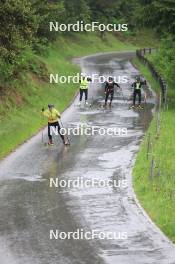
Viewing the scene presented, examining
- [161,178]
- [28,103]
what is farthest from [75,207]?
[28,103]

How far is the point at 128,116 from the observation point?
1158 inches

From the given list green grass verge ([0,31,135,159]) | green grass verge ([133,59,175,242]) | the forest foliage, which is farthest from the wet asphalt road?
the forest foliage

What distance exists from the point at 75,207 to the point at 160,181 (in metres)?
3.49

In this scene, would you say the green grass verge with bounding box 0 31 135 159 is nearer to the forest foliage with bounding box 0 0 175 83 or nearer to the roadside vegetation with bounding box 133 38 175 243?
the forest foliage with bounding box 0 0 175 83

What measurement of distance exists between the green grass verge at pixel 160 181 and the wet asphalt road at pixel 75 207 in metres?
0.27

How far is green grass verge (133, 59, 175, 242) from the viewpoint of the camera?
1448 centimetres

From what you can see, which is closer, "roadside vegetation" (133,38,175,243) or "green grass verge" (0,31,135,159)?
"roadside vegetation" (133,38,175,243)

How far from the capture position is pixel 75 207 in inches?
610

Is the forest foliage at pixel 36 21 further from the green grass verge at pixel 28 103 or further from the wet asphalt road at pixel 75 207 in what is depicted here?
the wet asphalt road at pixel 75 207

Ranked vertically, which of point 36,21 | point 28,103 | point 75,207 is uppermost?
point 36,21

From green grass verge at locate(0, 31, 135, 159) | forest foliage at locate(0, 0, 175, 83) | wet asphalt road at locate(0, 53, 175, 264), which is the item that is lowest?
wet asphalt road at locate(0, 53, 175, 264)

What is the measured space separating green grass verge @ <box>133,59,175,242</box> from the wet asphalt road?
0.89 ft

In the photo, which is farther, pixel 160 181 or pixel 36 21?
pixel 36 21

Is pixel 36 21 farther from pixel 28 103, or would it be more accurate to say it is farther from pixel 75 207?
pixel 75 207
